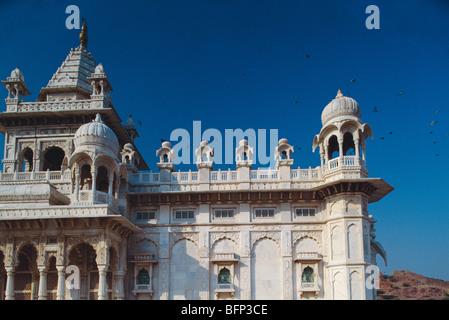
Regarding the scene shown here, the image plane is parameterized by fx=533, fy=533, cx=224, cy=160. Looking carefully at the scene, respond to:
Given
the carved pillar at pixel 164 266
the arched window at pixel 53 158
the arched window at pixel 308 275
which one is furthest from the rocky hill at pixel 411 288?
the arched window at pixel 53 158

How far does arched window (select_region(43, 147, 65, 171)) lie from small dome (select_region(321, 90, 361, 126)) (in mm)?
18197

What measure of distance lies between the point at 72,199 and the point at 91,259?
4.07 meters

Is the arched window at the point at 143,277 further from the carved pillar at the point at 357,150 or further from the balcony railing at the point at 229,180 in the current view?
the carved pillar at the point at 357,150

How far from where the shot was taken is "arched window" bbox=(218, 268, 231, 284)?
100 feet

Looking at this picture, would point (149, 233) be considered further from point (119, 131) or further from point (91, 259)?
point (119, 131)

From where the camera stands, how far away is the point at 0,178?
32.6 meters

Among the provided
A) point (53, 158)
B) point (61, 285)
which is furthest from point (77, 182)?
point (53, 158)

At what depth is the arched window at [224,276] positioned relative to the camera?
1200 inches

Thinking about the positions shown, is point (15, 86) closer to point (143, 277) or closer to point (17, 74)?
point (17, 74)

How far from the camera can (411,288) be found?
52000 mm

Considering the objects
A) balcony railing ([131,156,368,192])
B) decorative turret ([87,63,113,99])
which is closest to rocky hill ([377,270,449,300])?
balcony railing ([131,156,368,192])

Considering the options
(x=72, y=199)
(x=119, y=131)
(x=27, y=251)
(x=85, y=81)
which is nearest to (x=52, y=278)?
(x=27, y=251)

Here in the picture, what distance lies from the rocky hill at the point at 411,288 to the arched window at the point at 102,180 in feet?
94.2

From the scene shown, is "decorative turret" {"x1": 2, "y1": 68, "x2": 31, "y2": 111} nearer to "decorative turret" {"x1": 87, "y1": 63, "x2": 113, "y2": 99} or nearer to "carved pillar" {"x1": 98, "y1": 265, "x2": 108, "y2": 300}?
"decorative turret" {"x1": 87, "y1": 63, "x2": 113, "y2": 99}
